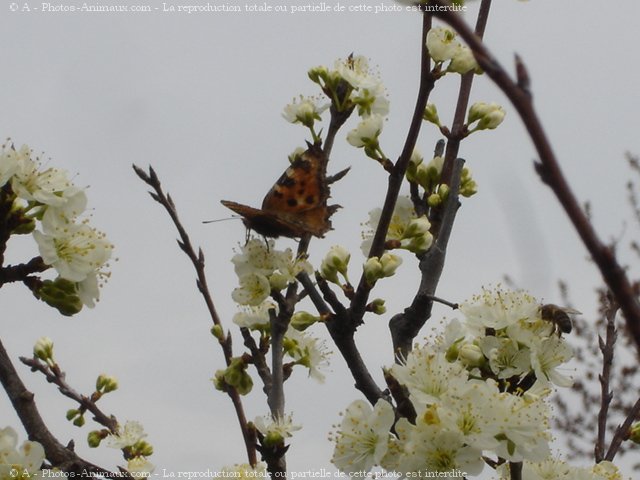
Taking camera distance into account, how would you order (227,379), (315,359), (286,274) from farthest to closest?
(315,359) < (227,379) < (286,274)

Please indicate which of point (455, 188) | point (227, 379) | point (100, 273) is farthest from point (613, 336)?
point (100, 273)

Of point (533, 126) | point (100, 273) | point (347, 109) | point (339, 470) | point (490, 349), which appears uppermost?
point (347, 109)

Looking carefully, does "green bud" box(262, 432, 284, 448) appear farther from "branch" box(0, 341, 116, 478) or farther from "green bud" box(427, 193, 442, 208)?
"green bud" box(427, 193, 442, 208)

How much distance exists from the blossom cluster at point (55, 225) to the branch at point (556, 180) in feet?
5.94

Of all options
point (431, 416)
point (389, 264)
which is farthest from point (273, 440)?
point (431, 416)

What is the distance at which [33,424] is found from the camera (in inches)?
87.7

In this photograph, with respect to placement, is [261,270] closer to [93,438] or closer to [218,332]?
[218,332]

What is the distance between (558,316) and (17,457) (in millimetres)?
1516

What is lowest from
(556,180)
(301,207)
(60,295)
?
(556,180)

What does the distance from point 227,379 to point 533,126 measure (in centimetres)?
252

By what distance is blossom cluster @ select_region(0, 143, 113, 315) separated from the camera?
7.56ft

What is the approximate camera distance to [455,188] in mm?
2887

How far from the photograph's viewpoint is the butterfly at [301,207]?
3.02 meters

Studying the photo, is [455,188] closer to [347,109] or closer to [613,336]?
[347,109]
